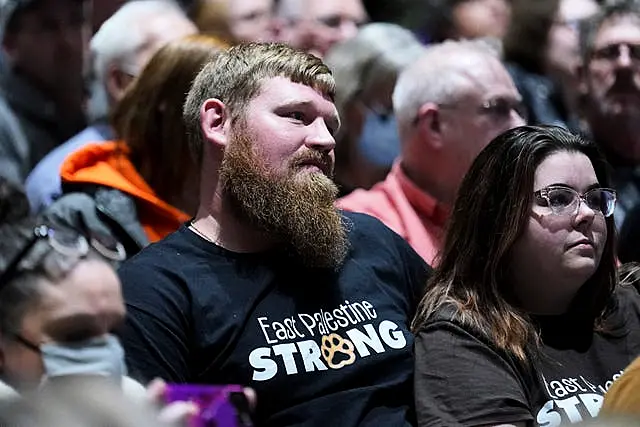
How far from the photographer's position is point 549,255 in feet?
9.09

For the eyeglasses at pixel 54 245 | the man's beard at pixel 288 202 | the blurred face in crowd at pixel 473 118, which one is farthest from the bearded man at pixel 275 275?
the blurred face in crowd at pixel 473 118

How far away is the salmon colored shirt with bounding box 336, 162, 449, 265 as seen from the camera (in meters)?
3.49

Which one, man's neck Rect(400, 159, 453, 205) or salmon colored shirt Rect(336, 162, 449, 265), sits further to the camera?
man's neck Rect(400, 159, 453, 205)

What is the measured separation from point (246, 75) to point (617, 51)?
182 cm

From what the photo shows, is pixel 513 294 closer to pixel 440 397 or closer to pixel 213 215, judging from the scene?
pixel 440 397

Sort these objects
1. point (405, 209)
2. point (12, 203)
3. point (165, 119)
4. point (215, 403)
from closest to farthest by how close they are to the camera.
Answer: point (215, 403) → point (12, 203) → point (165, 119) → point (405, 209)

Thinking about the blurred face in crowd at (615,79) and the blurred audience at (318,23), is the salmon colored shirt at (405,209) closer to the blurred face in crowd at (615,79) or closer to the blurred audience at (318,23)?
the blurred face in crowd at (615,79)

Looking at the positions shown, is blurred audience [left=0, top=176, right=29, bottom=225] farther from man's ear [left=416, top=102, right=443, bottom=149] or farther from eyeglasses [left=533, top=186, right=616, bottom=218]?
man's ear [left=416, top=102, right=443, bottom=149]

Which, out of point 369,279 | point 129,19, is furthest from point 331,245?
point 129,19

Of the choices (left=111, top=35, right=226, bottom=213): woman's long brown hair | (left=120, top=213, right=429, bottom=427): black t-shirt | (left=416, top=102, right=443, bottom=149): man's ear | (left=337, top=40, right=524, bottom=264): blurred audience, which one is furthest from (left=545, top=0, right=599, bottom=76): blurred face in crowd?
(left=120, top=213, right=429, bottom=427): black t-shirt

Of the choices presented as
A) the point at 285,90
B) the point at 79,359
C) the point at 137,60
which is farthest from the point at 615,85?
→ the point at 79,359

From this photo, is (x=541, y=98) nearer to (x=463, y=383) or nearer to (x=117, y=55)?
(x=117, y=55)

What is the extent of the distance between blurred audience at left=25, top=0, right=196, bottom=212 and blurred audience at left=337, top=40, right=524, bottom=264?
2.23 ft

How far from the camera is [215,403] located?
2.25m
